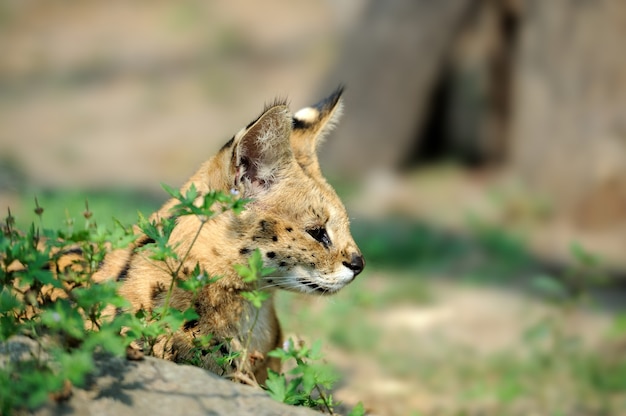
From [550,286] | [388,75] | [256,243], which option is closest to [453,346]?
[550,286]

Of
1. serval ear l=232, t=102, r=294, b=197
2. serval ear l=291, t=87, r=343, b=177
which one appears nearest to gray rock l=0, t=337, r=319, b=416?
serval ear l=232, t=102, r=294, b=197

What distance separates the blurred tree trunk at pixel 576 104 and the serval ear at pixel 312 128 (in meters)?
5.02

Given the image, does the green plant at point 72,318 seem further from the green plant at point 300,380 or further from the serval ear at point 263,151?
the serval ear at point 263,151

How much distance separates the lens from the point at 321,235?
13.0ft

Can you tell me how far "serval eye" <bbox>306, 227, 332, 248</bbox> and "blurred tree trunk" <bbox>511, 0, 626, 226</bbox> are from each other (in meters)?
5.61

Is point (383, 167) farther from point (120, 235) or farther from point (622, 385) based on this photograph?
point (120, 235)

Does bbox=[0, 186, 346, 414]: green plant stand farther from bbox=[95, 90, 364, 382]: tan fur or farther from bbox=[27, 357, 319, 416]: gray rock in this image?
bbox=[95, 90, 364, 382]: tan fur

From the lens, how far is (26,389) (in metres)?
2.76

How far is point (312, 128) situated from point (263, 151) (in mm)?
574

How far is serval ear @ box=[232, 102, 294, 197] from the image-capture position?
3.79m

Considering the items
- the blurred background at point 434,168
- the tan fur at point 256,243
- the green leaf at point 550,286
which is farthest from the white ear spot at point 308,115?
the green leaf at point 550,286

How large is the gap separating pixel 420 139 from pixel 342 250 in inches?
310

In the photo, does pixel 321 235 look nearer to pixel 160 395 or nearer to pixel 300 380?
pixel 300 380

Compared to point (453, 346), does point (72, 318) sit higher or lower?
lower
